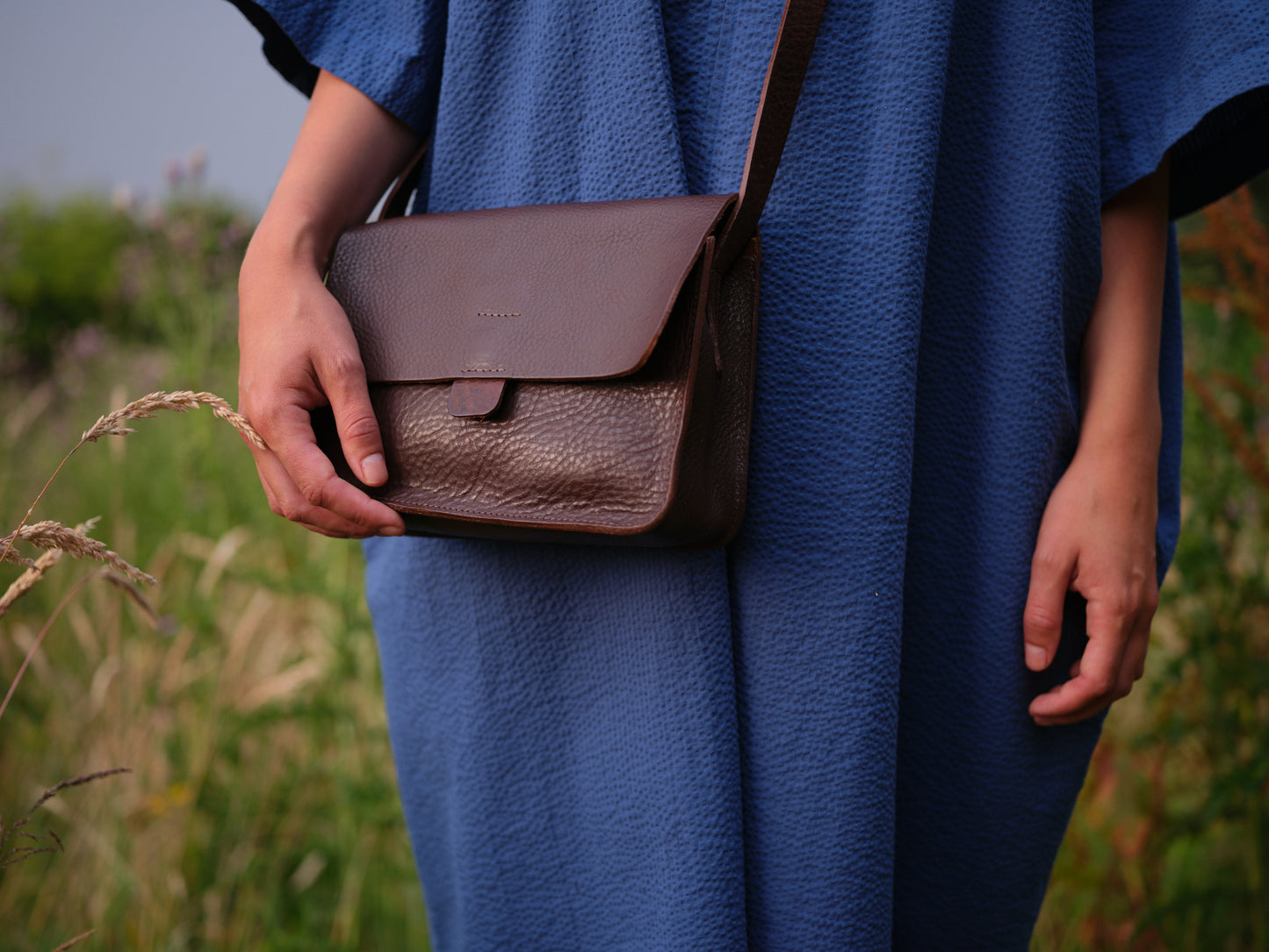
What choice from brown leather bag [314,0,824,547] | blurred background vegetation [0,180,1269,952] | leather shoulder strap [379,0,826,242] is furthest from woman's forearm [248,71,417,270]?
blurred background vegetation [0,180,1269,952]

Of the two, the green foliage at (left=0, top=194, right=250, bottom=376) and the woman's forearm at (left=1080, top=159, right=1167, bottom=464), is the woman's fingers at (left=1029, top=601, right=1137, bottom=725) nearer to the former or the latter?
the woman's forearm at (left=1080, top=159, right=1167, bottom=464)

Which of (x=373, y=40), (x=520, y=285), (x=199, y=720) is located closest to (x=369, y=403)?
(x=520, y=285)

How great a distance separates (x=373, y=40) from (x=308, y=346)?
1.05ft

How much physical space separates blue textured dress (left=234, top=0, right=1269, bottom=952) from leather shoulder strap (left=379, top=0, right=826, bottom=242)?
0.15 ft

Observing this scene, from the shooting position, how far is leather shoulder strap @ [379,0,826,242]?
621 millimetres

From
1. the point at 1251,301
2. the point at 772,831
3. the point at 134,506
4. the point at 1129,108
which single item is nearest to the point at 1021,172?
the point at 1129,108

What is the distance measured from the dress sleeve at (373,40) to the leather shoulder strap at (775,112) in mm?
348

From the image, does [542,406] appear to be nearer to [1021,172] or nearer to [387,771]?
[1021,172]

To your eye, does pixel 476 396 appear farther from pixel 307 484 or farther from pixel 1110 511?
pixel 1110 511

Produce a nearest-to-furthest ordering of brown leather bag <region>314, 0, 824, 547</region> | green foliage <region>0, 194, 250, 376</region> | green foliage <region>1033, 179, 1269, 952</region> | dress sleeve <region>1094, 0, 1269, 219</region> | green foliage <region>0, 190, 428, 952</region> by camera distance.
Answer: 1. brown leather bag <region>314, 0, 824, 547</region>
2. dress sleeve <region>1094, 0, 1269, 219</region>
3. green foliage <region>1033, 179, 1269, 952</region>
4. green foliage <region>0, 190, 428, 952</region>
5. green foliage <region>0, 194, 250, 376</region>

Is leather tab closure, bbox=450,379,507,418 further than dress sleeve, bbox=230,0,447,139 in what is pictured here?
No

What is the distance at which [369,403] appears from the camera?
2.26ft

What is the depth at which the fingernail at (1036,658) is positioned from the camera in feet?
2.41

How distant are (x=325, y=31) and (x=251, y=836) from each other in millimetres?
1450
